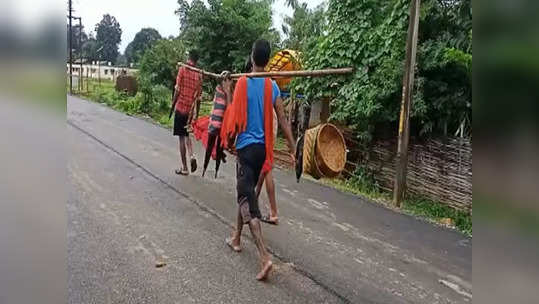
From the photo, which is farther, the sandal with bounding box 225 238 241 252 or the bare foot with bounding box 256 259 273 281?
the sandal with bounding box 225 238 241 252

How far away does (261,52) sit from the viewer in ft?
14.4

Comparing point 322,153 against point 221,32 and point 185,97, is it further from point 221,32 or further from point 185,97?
point 221,32

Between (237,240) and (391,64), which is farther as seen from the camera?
(391,64)

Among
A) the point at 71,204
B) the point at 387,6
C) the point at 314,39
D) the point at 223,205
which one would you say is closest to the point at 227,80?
the point at 223,205

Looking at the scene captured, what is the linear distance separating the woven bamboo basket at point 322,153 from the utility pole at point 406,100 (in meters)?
1.01

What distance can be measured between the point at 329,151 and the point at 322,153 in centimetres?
29

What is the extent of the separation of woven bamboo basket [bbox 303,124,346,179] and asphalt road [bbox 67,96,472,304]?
1.90 feet

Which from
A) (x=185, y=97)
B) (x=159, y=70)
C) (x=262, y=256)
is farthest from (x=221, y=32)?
(x=262, y=256)

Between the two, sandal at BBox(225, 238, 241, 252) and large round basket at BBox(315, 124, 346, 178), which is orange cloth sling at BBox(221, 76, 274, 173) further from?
large round basket at BBox(315, 124, 346, 178)

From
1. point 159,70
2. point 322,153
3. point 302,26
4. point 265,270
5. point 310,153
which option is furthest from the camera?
point 159,70

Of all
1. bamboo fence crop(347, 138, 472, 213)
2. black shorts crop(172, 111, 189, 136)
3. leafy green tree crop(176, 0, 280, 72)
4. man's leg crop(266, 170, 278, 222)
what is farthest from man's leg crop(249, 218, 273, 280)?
leafy green tree crop(176, 0, 280, 72)

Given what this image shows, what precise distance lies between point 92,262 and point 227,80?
205cm

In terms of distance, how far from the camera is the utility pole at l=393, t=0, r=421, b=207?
664cm
